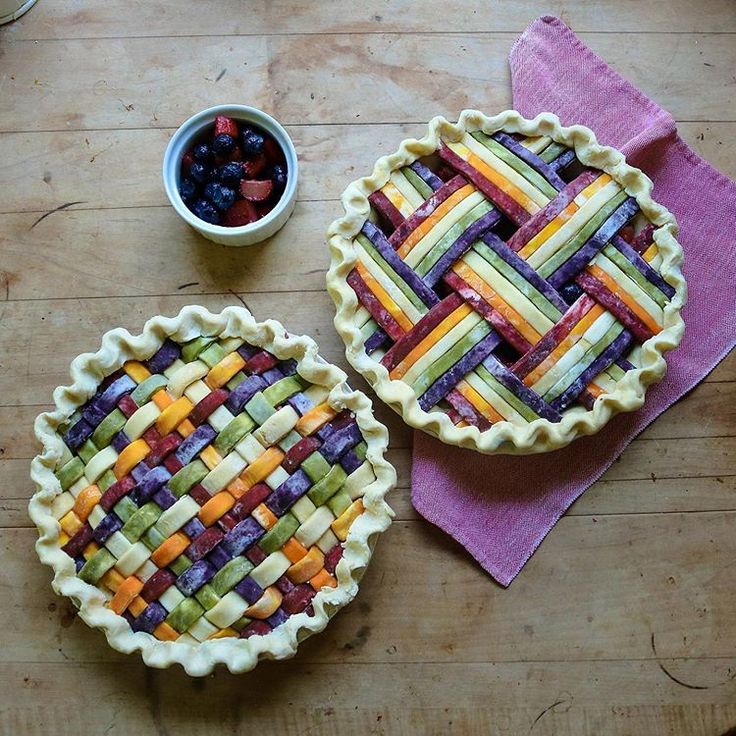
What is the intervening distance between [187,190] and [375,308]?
357 mm

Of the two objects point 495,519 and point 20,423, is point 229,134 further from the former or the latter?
point 495,519

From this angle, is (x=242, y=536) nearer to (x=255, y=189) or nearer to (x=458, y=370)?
(x=458, y=370)

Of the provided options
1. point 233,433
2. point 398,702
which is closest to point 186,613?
point 233,433

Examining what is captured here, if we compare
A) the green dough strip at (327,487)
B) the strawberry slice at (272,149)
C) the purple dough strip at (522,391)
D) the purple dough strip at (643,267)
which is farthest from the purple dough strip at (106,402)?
the purple dough strip at (643,267)

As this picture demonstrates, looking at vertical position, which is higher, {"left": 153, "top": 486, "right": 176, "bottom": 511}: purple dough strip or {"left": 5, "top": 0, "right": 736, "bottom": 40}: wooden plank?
{"left": 5, "top": 0, "right": 736, "bottom": 40}: wooden plank

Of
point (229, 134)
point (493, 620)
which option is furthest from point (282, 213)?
point (493, 620)

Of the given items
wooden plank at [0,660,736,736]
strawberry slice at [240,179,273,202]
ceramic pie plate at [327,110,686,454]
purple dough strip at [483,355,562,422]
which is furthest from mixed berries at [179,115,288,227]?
wooden plank at [0,660,736,736]

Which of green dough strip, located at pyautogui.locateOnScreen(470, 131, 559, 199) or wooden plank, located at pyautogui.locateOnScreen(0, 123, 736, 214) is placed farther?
wooden plank, located at pyautogui.locateOnScreen(0, 123, 736, 214)

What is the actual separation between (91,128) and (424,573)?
3.10 ft

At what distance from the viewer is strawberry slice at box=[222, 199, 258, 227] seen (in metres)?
1.32

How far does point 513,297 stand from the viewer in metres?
1.22

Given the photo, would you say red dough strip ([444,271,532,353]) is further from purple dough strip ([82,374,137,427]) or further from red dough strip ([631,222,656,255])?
purple dough strip ([82,374,137,427])

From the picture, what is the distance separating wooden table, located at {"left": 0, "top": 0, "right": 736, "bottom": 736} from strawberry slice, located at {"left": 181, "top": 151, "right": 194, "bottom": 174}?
0.38ft

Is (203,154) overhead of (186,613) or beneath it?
overhead
